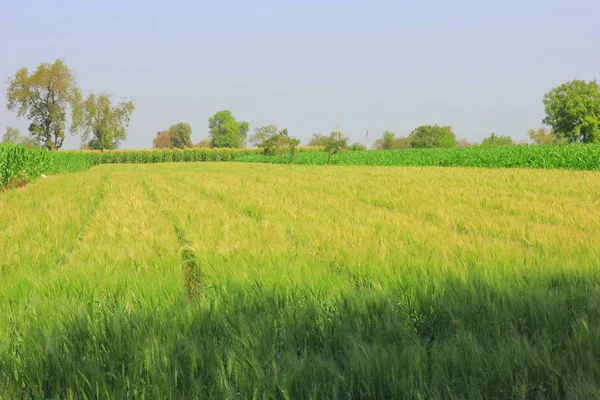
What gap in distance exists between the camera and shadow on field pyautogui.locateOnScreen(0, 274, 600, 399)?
165 centimetres

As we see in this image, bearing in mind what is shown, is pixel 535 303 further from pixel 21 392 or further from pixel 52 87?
pixel 52 87

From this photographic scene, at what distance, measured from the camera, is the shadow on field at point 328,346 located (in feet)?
5.42

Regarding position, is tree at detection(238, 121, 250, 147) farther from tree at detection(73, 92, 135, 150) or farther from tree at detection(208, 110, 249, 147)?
tree at detection(73, 92, 135, 150)

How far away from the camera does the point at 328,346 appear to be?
6.68 feet

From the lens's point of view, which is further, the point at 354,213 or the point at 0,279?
the point at 354,213

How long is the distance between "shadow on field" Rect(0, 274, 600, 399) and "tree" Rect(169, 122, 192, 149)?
130012 millimetres

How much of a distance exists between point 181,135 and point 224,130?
17.4 m

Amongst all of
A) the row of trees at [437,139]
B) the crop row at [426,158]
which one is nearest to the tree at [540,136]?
the row of trees at [437,139]

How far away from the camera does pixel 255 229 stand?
5.37 meters

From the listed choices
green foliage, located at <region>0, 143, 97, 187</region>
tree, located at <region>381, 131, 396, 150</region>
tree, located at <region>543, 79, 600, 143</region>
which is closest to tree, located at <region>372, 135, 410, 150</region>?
tree, located at <region>381, 131, 396, 150</region>

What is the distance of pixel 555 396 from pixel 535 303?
889 millimetres

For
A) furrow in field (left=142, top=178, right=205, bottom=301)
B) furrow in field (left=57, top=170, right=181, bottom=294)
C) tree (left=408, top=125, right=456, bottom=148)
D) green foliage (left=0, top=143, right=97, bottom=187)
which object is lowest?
furrow in field (left=142, top=178, right=205, bottom=301)

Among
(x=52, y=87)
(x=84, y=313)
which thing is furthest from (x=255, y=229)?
(x=52, y=87)

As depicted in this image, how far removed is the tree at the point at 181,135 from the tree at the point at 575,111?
91.5 meters
